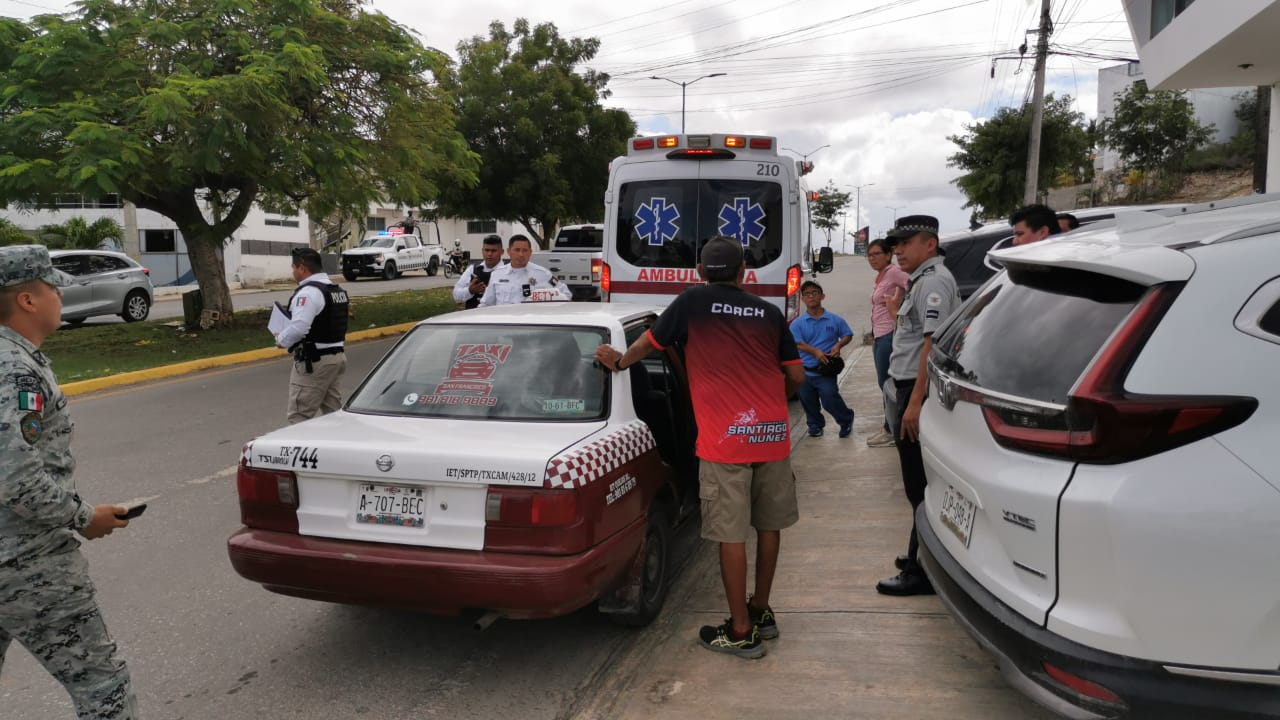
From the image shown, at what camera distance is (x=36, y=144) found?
12.0m

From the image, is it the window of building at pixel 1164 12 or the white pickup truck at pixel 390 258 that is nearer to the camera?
the window of building at pixel 1164 12

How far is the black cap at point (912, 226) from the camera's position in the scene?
4.49 meters

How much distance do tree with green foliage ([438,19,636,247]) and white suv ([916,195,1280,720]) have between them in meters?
24.3

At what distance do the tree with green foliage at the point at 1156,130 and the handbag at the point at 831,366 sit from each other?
89.3 feet

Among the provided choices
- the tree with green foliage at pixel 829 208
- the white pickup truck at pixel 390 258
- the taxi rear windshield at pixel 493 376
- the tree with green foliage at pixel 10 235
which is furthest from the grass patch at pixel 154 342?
the tree with green foliage at pixel 829 208

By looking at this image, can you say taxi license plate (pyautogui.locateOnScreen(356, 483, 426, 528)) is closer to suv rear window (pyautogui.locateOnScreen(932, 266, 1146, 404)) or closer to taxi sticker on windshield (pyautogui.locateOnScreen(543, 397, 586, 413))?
taxi sticker on windshield (pyautogui.locateOnScreen(543, 397, 586, 413))

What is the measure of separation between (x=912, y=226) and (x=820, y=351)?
2485 mm

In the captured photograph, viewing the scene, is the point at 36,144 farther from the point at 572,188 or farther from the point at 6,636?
the point at 572,188

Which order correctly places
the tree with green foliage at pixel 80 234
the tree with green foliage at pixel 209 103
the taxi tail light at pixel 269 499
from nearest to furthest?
the taxi tail light at pixel 269 499 → the tree with green foliage at pixel 209 103 → the tree with green foliage at pixel 80 234

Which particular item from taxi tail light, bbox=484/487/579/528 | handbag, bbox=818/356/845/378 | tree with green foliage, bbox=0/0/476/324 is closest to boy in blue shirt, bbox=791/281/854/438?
handbag, bbox=818/356/845/378

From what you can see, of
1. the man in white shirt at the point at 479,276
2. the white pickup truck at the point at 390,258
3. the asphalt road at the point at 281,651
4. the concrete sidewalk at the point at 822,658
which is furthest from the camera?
the white pickup truck at the point at 390,258

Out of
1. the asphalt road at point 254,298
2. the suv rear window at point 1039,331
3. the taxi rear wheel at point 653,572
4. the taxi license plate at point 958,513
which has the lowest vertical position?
the taxi rear wheel at point 653,572

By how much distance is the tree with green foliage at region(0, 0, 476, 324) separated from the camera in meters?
11.5

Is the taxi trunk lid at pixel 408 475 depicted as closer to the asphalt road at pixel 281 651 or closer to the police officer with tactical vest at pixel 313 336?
the asphalt road at pixel 281 651
